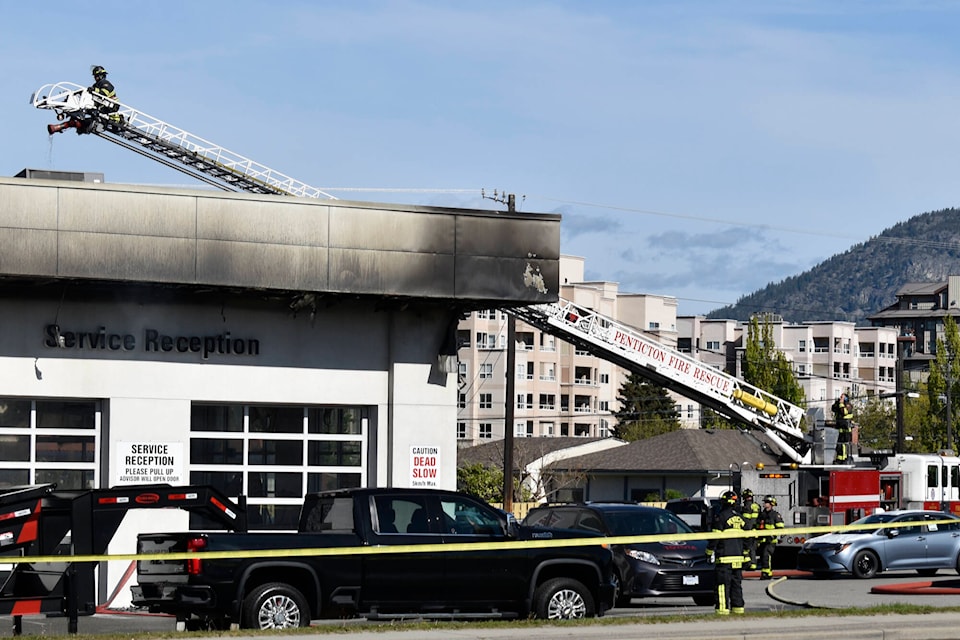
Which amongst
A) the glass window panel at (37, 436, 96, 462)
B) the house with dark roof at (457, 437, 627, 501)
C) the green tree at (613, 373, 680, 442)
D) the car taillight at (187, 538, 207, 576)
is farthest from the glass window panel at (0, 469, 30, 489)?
the green tree at (613, 373, 680, 442)

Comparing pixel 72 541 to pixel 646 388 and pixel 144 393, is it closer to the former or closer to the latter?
pixel 144 393

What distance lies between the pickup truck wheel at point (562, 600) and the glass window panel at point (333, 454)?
5744mm

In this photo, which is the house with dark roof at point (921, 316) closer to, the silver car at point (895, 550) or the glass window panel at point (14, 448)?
the silver car at point (895, 550)

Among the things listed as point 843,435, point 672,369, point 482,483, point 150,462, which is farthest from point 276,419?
point 482,483

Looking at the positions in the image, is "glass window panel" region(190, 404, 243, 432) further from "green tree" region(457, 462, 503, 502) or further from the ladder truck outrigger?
"green tree" region(457, 462, 503, 502)

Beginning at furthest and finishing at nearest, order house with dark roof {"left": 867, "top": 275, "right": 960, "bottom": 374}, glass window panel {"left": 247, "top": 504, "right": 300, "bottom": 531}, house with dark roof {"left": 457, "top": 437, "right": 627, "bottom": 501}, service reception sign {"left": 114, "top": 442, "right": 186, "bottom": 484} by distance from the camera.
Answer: house with dark roof {"left": 867, "top": 275, "right": 960, "bottom": 374}
house with dark roof {"left": 457, "top": 437, "right": 627, "bottom": 501}
glass window panel {"left": 247, "top": 504, "right": 300, "bottom": 531}
service reception sign {"left": 114, "top": 442, "right": 186, "bottom": 484}

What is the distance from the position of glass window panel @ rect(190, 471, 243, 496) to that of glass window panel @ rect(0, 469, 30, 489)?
7.47 ft

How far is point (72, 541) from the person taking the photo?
16.2 metres

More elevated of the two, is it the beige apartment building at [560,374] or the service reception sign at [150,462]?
the beige apartment building at [560,374]

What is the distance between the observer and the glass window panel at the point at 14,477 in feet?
67.9

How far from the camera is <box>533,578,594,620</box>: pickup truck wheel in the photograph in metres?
17.4

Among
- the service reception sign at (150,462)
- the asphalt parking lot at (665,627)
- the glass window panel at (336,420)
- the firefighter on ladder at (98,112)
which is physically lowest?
the asphalt parking lot at (665,627)

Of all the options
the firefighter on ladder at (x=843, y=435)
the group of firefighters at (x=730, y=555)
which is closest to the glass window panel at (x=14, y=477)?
the group of firefighters at (x=730, y=555)

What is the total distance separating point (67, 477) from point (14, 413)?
3.77ft
